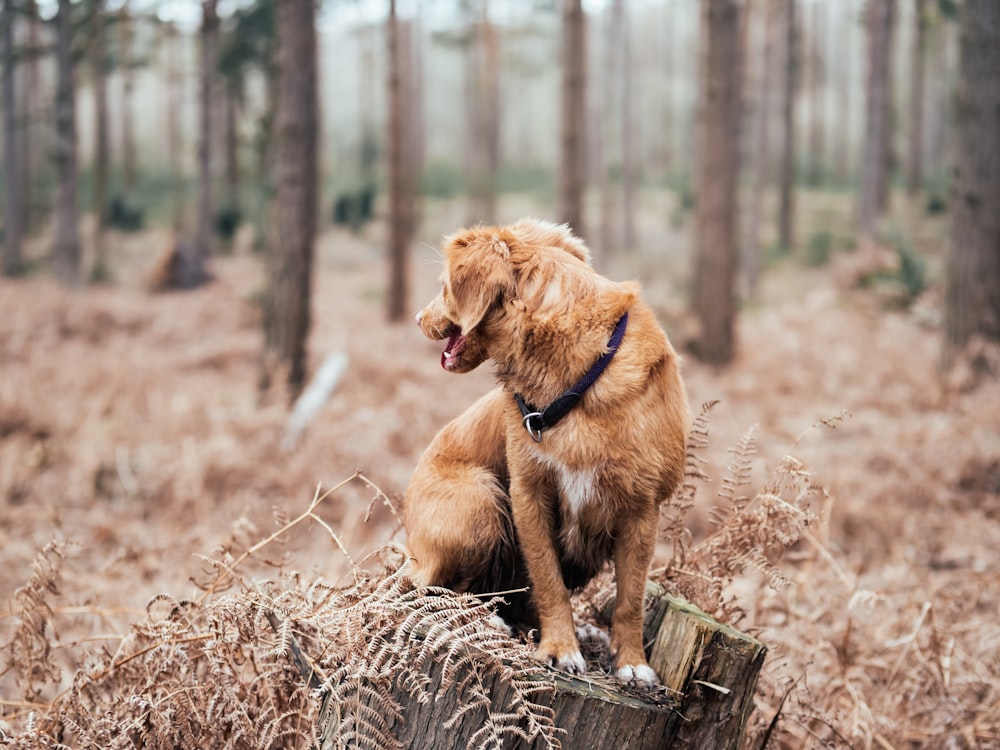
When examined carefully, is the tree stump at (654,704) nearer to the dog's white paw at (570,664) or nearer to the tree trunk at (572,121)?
the dog's white paw at (570,664)

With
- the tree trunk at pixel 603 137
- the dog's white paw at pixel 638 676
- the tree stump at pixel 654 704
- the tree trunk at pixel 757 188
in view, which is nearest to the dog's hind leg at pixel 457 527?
the tree stump at pixel 654 704

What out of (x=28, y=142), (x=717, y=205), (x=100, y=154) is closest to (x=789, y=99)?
(x=717, y=205)

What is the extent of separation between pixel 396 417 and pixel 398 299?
294 inches

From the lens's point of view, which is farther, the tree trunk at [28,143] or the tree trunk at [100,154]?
the tree trunk at [28,143]

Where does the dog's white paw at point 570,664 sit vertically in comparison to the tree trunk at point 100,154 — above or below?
below

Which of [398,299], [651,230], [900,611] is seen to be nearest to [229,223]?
[398,299]

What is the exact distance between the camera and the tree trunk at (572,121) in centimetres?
1342

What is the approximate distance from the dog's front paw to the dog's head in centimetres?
89

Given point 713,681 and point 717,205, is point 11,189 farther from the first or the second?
point 713,681

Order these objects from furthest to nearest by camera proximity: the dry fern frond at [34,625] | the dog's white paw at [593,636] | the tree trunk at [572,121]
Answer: the tree trunk at [572,121] < the dry fern frond at [34,625] < the dog's white paw at [593,636]

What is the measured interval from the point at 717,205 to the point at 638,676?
11.1 metres

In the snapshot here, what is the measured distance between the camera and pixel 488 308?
8.09 ft

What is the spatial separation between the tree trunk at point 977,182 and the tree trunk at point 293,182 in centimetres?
732

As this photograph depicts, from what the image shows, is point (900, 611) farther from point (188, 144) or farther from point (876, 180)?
point (188, 144)
